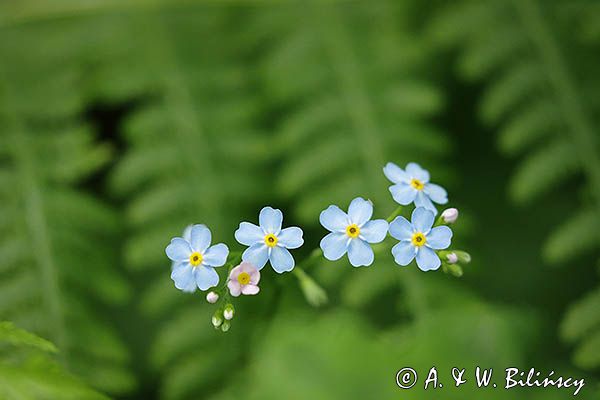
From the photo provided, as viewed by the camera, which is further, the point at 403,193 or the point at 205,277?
the point at 403,193

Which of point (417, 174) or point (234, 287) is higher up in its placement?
point (417, 174)

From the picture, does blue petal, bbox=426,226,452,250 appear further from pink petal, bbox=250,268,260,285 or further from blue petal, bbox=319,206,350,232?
pink petal, bbox=250,268,260,285

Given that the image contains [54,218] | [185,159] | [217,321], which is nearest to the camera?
[217,321]

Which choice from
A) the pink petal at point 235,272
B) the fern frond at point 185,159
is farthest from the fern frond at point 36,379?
the fern frond at point 185,159

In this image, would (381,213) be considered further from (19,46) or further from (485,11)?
(19,46)

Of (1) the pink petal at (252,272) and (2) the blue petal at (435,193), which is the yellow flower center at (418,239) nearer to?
(2) the blue petal at (435,193)

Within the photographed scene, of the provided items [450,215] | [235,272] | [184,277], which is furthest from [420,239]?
[184,277]

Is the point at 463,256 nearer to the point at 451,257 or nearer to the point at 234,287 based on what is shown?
the point at 451,257
